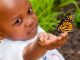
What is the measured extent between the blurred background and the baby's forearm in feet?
4.86

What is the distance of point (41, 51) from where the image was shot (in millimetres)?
1881

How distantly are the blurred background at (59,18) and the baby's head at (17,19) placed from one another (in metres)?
1.44

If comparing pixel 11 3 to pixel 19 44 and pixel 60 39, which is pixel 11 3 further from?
pixel 60 39

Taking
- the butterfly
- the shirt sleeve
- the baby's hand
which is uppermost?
the butterfly

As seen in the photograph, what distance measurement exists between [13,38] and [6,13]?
0.50 ft

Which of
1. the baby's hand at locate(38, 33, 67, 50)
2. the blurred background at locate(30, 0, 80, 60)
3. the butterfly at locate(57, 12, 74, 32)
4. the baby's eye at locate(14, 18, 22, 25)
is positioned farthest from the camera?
the blurred background at locate(30, 0, 80, 60)

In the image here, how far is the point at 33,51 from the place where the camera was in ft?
6.15

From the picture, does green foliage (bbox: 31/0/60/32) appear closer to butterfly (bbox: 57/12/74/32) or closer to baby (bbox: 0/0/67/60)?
baby (bbox: 0/0/67/60)

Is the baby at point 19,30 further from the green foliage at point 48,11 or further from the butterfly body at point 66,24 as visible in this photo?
the green foliage at point 48,11

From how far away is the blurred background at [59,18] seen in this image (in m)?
3.46

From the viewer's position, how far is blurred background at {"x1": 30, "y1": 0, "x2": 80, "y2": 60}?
346 cm

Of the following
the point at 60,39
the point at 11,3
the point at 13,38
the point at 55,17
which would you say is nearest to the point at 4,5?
the point at 11,3

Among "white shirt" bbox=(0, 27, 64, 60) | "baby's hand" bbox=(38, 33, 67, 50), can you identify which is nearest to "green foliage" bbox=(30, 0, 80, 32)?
"white shirt" bbox=(0, 27, 64, 60)

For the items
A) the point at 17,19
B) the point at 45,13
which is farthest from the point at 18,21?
the point at 45,13
